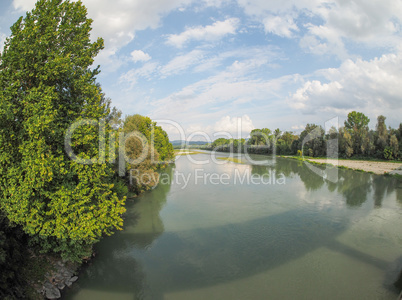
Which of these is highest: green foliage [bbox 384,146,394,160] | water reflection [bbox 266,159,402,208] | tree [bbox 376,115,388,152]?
tree [bbox 376,115,388,152]

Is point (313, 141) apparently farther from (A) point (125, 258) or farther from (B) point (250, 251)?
(A) point (125, 258)

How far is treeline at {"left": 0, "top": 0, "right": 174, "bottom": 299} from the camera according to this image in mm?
8094

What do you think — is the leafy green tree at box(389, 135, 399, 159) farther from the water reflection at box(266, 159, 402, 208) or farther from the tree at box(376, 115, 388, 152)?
the water reflection at box(266, 159, 402, 208)

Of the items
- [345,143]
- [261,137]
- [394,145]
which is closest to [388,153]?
[394,145]

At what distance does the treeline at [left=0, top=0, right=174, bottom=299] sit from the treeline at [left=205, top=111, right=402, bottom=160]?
64502 millimetres

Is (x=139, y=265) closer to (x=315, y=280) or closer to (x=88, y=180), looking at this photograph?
(x=88, y=180)

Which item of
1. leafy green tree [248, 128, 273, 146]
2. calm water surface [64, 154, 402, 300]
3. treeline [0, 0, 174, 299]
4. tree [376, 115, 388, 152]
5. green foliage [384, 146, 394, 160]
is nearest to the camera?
Result: treeline [0, 0, 174, 299]

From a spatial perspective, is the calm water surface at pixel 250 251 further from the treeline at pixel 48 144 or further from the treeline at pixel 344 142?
the treeline at pixel 344 142

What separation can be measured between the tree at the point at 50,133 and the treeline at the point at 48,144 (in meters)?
0.03

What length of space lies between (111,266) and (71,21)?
12.1 m

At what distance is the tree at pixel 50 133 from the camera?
816 cm

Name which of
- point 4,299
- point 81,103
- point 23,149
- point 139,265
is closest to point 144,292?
point 139,265

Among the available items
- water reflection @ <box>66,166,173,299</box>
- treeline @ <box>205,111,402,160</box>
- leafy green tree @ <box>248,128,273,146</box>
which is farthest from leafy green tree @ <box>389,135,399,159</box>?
water reflection @ <box>66,166,173,299</box>

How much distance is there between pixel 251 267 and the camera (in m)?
10.9
